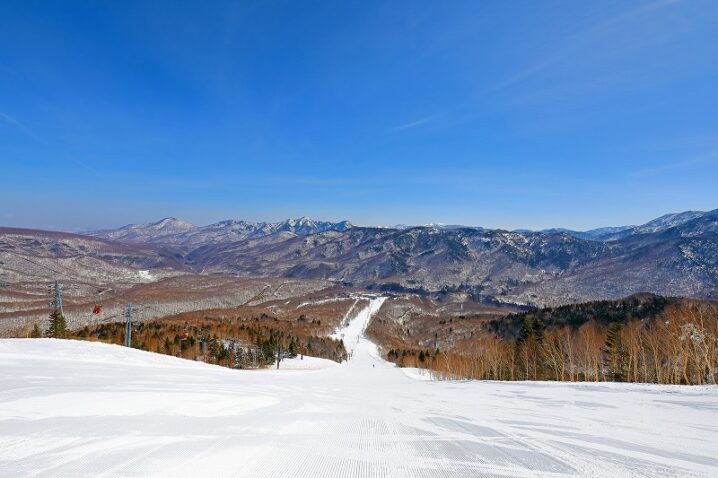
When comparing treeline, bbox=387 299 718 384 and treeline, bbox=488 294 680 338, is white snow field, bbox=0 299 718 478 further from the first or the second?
treeline, bbox=488 294 680 338

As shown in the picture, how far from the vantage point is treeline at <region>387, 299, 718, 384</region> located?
34781 millimetres

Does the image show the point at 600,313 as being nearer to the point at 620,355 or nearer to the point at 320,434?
the point at 620,355

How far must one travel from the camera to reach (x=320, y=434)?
8.27m

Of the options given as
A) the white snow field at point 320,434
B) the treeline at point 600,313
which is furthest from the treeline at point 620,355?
the treeline at point 600,313

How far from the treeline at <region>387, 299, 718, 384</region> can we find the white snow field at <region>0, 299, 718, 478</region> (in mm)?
24729

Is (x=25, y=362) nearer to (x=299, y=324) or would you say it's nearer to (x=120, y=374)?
(x=120, y=374)

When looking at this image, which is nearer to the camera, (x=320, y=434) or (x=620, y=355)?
(x=320, y=434)

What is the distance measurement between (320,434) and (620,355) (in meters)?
57.3

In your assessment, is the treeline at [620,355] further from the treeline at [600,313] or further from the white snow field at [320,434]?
the treeline at [600,313]

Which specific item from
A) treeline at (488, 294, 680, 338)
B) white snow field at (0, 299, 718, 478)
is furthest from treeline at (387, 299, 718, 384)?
treeline at (488, 294, 680, 338)

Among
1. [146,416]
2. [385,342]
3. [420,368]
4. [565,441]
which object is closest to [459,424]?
[565,441]

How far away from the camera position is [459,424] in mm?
10133

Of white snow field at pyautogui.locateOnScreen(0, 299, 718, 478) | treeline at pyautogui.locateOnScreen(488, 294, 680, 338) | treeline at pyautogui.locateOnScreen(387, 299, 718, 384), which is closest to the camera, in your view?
white snow field at pyautogui.locateOnScreen(0, 299, 718, 478)

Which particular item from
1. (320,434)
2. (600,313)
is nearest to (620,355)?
(320,434)
